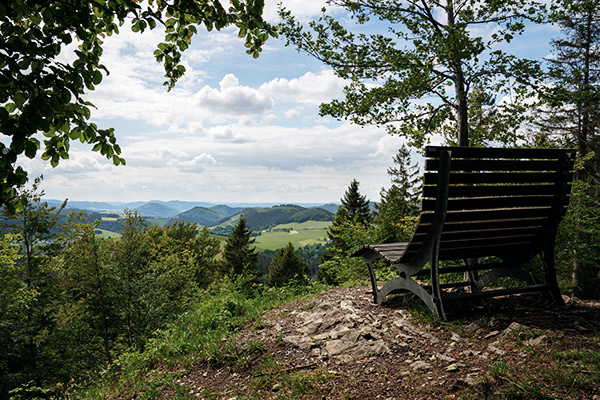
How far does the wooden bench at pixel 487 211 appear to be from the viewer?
387 cm

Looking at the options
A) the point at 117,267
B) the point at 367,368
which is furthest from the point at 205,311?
the point at 117,267

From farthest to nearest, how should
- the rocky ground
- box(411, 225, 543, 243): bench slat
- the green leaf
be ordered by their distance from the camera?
box(411, 225, 543, 243): bench slat
the rocky ground
the green leaf

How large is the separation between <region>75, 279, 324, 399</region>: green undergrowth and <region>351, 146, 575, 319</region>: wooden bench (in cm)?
258

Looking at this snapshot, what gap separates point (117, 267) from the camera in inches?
626

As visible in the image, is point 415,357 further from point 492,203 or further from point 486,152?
point 486,152

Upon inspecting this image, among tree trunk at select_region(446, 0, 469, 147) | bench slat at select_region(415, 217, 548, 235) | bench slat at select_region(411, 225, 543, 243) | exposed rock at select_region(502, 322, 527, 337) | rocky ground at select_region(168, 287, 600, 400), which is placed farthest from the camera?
tree trunk at select_region(446, 0, 469, 147)

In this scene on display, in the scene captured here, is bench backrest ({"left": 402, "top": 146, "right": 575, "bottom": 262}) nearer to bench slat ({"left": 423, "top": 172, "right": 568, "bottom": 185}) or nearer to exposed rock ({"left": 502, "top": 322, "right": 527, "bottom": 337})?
bench slat ({"left": 423, "top": 172, "right": 568, "bottom": 185})

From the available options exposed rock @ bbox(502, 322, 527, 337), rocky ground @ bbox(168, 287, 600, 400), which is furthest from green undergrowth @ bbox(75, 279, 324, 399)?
exposed rock @ bbox(502, 322, 527, 337)

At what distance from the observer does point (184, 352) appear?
5.14 meters

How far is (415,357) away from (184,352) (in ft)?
11.4

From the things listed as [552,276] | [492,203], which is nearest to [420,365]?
[492,203]

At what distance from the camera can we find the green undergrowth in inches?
172

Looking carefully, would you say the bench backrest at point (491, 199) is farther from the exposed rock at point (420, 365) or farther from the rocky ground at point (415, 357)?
the exposed rock at point (420, 365)

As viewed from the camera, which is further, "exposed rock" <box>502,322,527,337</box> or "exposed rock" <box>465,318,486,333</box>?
"exposed rock" <box>465,318,486,333</box>
